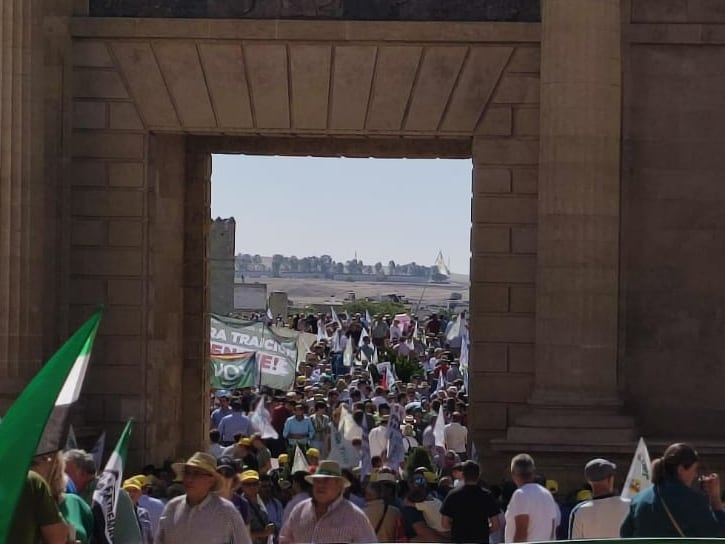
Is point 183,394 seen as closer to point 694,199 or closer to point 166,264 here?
point 166,264

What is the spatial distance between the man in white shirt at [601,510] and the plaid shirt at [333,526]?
1.39 metres

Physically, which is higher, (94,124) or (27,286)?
(94,124)

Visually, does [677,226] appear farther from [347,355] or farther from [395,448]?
[347,355]

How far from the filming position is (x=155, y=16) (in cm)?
1922

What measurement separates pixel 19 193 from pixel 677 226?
700cm

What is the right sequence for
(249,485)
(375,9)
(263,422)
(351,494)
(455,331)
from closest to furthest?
(249,485), (351,494), (375,9), (263,422), (455,331)

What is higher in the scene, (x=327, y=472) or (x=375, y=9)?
(x=375, y=9)

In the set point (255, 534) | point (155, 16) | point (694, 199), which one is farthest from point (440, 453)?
point (255, 534)

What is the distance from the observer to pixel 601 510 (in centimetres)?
1119

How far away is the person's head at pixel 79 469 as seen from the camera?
35.4ft

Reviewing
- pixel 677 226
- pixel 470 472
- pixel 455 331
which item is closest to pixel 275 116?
pixel 677 226

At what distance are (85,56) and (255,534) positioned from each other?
7.47 metres

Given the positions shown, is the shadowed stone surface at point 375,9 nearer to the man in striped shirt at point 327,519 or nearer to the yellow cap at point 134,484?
the yellow cap at point 134,484

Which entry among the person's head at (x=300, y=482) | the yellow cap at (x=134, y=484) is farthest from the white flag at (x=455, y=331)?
the yellow cap at (x=134, y=484)
